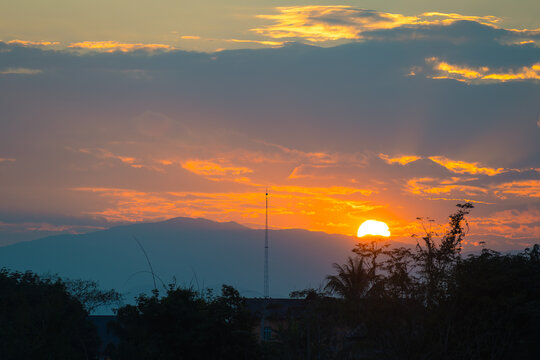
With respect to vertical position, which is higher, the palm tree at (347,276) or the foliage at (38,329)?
the palm tree at (347,276)

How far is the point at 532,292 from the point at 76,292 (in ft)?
210

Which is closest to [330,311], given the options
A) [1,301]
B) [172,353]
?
[172,353]

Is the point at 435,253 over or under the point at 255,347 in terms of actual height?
over

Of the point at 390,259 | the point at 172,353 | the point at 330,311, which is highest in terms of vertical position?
the point at 390,259

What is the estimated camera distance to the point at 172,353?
122ft

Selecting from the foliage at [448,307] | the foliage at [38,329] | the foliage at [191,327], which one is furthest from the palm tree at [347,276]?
the foliage at [448,307]

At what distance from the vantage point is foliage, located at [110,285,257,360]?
37000mm

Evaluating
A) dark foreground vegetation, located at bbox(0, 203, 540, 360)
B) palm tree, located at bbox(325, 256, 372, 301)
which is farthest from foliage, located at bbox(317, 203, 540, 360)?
palm tree, located at bbox(325, 256, 372, 301)

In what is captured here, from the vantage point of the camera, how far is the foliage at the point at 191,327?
37.0 meters

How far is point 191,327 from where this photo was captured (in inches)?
1484

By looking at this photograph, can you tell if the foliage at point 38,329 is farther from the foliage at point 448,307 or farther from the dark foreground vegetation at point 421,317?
the foliage at point 448,307

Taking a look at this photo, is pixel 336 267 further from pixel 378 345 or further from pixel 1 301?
pixel 378 345

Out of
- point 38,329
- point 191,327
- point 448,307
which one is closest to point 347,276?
point 191,327

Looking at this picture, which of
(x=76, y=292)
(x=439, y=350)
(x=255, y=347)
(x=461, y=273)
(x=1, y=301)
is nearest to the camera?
(x=439, y=350)
